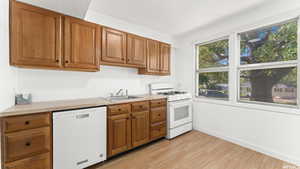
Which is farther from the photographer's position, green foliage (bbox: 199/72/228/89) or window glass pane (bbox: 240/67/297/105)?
green foliage (bbox: 199/72/228/89)

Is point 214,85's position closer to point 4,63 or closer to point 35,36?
point 35,36

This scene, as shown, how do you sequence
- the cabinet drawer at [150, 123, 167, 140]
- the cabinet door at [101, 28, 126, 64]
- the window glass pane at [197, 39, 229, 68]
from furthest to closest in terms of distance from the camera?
1. the window glass pane at [197, 39, 229, 68]
2. the cabinet drawer at [150, 123, 167, 140]
3. the cabinet door at [101, 28, 126, 64]

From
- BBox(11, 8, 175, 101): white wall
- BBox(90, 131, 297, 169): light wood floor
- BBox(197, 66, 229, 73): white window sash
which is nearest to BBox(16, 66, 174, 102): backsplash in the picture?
BBox(11, 8, 175, 101): white wall

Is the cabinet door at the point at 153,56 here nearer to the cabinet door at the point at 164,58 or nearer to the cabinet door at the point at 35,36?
the cabinet door at the point at 164,58

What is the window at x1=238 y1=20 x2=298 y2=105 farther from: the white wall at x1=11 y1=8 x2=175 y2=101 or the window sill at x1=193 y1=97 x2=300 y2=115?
the white wall at x1=11 y1=8 x2=175 y2=101

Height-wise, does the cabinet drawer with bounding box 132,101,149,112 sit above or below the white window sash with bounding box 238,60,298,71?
below

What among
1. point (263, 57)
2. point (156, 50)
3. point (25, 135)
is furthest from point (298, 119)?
point (25, 135)

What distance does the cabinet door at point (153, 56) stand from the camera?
9.46ft

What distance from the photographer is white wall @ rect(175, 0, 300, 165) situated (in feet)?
6.40

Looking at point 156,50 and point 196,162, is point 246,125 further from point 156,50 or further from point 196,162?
point 156,50

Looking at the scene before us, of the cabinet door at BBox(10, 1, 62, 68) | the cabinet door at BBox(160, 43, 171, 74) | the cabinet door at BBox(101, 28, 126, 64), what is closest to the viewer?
the cabinet door at BBox(10, 1, 62, 68)

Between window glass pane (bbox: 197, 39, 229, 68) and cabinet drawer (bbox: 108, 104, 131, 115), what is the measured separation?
224 centimetres

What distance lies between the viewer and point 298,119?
6.15ft

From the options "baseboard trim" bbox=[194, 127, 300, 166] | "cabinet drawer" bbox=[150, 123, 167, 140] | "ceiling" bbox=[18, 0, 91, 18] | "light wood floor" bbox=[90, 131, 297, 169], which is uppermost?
"ceiling" bbox=[18, 0, 91, 18]
